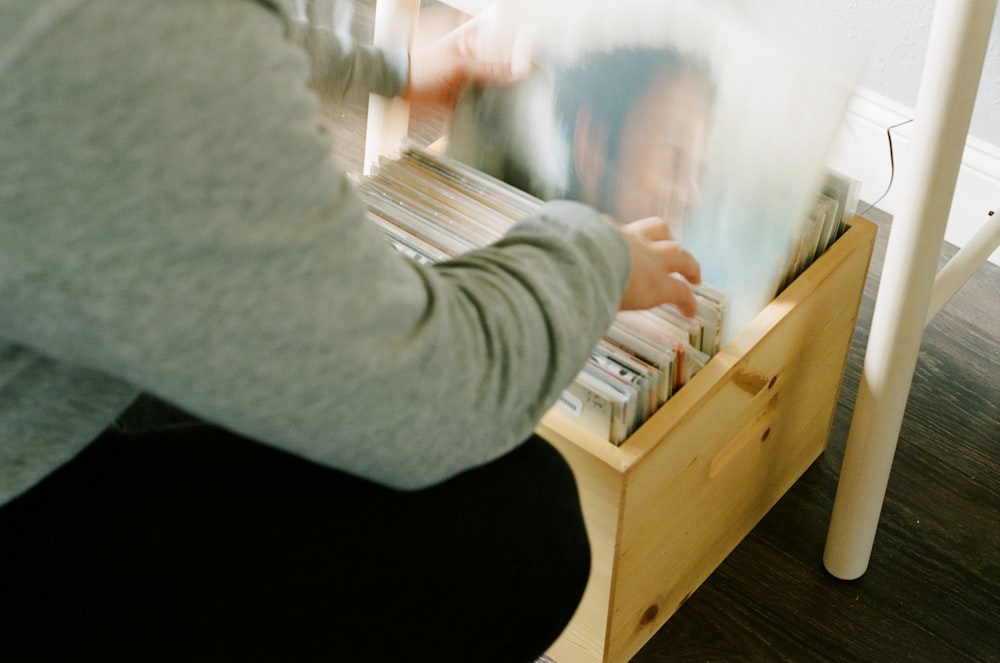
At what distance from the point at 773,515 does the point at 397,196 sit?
448 mm

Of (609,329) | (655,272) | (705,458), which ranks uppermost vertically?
(655,272)

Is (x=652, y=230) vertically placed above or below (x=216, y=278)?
below

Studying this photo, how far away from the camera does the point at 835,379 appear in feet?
3.48

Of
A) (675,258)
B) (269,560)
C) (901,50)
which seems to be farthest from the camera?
(901,50)

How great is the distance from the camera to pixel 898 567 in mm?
1015

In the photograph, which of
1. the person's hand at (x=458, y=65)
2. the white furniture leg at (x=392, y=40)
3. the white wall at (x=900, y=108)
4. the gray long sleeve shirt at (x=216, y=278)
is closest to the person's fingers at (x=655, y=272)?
the gray long sleeve shirt at (x=216, y=278)

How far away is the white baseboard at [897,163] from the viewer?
131cm

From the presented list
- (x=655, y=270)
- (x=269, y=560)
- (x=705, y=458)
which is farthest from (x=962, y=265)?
(x=269, y=560)

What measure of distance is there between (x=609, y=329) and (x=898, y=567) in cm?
39

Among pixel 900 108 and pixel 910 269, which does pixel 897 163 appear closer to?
pixel 900 108

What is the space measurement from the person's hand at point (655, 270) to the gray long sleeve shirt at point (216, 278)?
11cm

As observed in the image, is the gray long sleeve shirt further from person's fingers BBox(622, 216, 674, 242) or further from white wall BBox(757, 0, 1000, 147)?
white wall BBox(757, 0, 1000, 147)

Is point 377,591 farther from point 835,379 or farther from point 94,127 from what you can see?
point 835,379

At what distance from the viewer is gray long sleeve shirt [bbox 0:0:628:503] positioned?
0.42 m
